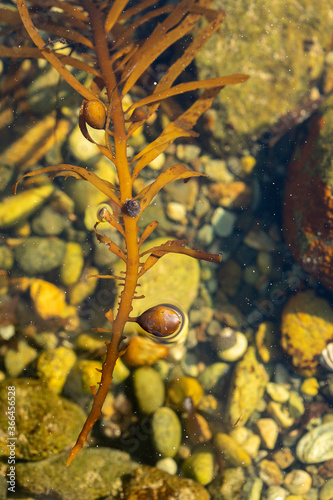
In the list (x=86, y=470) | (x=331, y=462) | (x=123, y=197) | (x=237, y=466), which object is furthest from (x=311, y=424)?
(x=123, y=197)

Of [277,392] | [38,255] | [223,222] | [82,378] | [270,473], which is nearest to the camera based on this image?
[82,378]

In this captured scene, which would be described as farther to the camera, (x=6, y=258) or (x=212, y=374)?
(x=212, y=374)

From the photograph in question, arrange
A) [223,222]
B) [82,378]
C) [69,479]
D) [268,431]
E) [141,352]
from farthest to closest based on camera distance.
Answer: [223,222] < [268,431] < [141,352] < [82,378] < [69,479]

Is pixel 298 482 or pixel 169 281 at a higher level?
pixel 169 281

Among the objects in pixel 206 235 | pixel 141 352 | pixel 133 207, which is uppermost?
pixel 206 235

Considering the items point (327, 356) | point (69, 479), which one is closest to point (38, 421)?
point (69, 479)

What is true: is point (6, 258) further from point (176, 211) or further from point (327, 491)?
point (327, 491)
